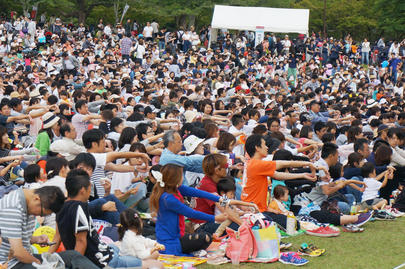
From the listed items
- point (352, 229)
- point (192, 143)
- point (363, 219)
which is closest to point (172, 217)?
point (192, 143)

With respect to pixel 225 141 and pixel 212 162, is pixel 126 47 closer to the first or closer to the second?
pixel 225 141

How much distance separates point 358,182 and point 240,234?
287 centimetres

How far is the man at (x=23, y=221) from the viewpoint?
533cm

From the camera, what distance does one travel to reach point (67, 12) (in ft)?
142

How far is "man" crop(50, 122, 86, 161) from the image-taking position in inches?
355

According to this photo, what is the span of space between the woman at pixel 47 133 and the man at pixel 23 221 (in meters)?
4.42

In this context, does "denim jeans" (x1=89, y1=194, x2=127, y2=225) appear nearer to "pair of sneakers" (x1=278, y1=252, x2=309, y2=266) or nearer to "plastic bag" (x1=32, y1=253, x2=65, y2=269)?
"plastic bag" (x1=32, y1=253, x2=65, y2=269)

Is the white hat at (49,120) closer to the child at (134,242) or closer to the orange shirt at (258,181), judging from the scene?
the orange shirt at (258,181)

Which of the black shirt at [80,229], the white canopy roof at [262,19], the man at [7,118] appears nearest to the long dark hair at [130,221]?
the black shirt at [80,229]

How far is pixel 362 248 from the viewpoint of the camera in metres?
7.60

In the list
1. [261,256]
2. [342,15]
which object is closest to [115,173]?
[261,256]

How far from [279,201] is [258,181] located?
87 centimetres

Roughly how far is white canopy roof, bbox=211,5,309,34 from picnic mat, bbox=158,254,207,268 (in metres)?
26.1

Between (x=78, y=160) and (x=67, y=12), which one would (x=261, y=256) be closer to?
(x=78, y=160)
